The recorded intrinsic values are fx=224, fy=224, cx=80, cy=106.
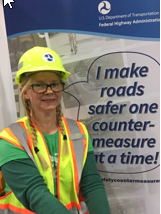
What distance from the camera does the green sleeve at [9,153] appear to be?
89 centimetres

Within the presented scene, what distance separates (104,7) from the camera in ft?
3.51

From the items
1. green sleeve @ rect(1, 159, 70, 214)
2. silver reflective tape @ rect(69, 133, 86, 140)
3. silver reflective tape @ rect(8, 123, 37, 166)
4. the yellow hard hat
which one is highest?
the yellow hard hat

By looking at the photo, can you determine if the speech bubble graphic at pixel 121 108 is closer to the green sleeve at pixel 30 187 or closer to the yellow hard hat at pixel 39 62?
the yellow hard hat at pixel 39 62

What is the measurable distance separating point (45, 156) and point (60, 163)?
0.24 ft

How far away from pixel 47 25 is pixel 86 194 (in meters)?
0.86

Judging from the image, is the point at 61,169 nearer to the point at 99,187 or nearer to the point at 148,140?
the point at 99,187

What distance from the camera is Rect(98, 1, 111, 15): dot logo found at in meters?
1.07

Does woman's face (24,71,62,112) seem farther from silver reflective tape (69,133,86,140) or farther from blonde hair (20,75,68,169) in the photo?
silver reflective tape (69,133,86,140)

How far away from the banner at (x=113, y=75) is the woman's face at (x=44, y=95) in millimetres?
236

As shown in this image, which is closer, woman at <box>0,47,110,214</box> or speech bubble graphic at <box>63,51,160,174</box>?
woman at <box>0,47,110,214</box>

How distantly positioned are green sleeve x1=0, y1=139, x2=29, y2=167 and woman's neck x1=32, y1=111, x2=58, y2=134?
158mm

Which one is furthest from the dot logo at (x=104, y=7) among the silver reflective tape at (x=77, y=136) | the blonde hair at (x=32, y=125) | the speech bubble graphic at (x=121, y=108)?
the silver reflective tape at (x=77, y=136)

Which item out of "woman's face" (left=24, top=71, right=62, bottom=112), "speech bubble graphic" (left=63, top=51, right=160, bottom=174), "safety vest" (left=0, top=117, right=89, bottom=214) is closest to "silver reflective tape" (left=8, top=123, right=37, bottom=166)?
"safety vest" (left=0, top=117, right=89, bottom=214)

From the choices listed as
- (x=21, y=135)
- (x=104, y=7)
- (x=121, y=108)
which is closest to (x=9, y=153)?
(x=21, y=135)
